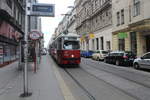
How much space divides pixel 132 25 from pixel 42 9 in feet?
54.9

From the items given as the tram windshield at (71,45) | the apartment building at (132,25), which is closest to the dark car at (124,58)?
the apartment building at (132,25)

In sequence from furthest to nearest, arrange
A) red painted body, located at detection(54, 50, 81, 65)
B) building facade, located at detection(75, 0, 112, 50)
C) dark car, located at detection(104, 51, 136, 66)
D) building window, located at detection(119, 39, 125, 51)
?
building facade, located at detection(75, 0, 112, 50) → building window, located at detection(119, 39, 125, 51) → dark car, located at detection(104, 51, 136, 66) → red painted body, located at detection(54, 50, 81, 65)

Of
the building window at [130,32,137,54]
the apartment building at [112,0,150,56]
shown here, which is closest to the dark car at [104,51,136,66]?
the apartment building at [112,0,150,56]

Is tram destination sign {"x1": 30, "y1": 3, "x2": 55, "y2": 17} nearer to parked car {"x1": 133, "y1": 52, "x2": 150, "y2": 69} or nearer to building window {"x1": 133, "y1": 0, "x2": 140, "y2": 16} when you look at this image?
parked car {"x1": 133, "y1": 52, "x2": 150, "y2": 69}

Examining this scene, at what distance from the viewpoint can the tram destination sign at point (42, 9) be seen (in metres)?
7.04

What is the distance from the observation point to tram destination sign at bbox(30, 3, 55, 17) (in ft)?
23.1

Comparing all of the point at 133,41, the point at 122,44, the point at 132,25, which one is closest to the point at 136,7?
the point at 132,25

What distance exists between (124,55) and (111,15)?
15.0 meters

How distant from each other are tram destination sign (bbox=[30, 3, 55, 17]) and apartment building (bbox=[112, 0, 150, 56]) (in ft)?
46.3

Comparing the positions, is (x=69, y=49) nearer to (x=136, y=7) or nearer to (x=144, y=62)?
(x=144, y=62)

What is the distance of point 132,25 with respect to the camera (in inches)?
845

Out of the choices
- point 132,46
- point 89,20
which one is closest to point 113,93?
point 132,46

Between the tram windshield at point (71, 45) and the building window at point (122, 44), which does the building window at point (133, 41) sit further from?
the tram windshield at point (71, 45)

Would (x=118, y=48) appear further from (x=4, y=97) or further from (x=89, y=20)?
(x=4, y=97)
